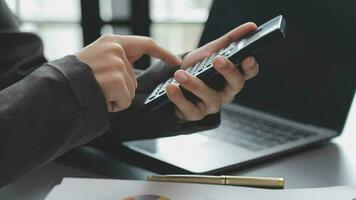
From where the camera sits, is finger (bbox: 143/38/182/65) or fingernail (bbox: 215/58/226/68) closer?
fingernail (bbox: 215/58/226/68)

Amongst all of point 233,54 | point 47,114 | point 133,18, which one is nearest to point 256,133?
point 233,54

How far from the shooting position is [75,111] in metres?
0.52

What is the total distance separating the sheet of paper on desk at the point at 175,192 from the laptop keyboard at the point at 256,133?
153 mm

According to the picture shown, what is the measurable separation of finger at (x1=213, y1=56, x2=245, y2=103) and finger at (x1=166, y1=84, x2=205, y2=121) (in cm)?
4

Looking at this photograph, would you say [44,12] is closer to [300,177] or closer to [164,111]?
[164,111]

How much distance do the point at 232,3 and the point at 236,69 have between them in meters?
0.29

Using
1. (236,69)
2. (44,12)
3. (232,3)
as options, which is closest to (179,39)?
(44,12)

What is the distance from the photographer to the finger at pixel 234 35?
60 centimetres

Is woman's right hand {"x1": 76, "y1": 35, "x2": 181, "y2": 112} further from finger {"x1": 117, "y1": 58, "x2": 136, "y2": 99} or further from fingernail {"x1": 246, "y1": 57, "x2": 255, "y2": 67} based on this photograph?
fingernail {"x1": 246, "y1": 57, "x2": 255, "y2": 67}

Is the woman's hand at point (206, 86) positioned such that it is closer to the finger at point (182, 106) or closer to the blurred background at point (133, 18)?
the finger at point (182, 106)

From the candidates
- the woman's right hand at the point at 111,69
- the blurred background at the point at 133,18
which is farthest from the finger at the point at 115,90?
the blurred background at the point at 133,18

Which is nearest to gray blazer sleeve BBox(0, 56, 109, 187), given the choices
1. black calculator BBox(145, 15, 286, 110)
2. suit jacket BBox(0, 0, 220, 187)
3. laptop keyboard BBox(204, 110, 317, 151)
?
suit jacket BBox(0, 0, 220, 187)

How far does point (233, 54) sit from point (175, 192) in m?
0.16

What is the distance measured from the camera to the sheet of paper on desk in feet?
1.67
